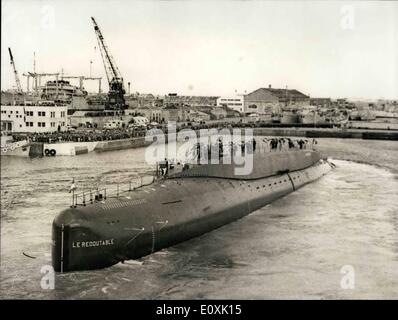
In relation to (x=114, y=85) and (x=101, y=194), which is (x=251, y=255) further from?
(x=114, y=85)

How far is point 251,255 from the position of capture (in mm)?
15609

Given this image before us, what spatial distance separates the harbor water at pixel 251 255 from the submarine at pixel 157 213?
15.4 inches

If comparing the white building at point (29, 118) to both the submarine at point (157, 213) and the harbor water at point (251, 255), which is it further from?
the submarine at point (157, 213)

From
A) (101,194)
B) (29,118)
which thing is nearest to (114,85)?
(29,118)

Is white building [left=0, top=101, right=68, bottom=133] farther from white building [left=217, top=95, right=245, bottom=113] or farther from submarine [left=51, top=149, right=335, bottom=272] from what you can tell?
white building [left=217, top=95, right=245, bottom=113]

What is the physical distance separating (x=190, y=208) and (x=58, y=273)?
5.03 m

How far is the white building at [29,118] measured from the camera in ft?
167

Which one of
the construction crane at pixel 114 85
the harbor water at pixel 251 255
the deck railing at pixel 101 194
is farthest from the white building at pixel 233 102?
the deck railing at pixel 101 194

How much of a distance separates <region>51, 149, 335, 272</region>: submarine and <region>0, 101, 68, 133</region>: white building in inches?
1310

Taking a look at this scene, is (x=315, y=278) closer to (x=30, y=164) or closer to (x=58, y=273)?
(x=58, y=273)

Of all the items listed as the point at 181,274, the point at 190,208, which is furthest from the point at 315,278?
the point at 190,208

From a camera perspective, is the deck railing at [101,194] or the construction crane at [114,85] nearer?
the deck railing at [101,194]

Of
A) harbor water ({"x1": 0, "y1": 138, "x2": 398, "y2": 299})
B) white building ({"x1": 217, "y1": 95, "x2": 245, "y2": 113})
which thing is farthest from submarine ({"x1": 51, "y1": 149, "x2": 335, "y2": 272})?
white building ({"x1": 217, "y1": 95, "x2": 245, "y2": 113})

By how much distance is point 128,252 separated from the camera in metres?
14.0
